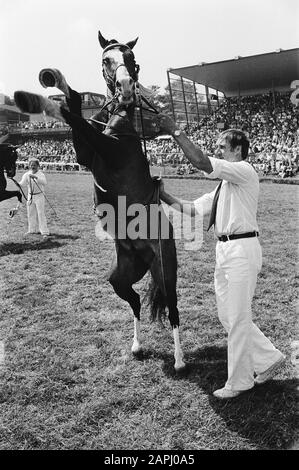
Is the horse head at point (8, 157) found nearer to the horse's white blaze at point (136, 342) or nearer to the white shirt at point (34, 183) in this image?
the white shirt at point (34, 183)

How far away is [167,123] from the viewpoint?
3.12 m

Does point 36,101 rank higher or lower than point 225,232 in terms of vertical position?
higher

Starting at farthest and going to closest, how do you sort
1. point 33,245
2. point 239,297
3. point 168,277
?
point 33,245 < point 168,277 < point 239,297

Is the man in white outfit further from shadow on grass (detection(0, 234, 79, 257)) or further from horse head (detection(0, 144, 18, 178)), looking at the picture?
horse head (detection(0, 144, 18, 178))

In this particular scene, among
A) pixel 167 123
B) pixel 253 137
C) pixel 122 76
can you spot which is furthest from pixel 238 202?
pixel 253 137

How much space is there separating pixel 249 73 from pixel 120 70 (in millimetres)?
34697

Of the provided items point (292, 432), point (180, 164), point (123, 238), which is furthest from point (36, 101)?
point (180, 164)

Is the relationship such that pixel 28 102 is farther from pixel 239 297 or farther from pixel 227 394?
pixel 227 394

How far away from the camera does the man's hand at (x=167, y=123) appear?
310cm

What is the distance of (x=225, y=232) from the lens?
3.50 meters

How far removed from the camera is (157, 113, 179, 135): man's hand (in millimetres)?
3098
